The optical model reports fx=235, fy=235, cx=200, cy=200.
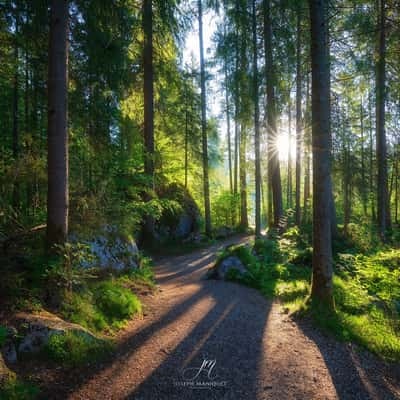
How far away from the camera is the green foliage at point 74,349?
2781 mm

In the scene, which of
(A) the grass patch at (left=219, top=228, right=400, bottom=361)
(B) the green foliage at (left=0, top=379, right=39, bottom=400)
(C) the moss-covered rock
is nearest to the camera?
(B) the green foliage at (left=0, top=379, right=39, bottom=400)

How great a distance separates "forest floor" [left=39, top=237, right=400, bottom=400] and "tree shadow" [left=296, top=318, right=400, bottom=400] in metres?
0.01

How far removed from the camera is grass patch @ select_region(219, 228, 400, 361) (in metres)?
3.78

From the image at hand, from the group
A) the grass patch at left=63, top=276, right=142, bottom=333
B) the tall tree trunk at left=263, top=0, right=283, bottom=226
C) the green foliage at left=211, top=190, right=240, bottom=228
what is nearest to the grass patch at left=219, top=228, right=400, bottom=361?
the tall tree trunk at left=263, top=0, right=283, bottom=226

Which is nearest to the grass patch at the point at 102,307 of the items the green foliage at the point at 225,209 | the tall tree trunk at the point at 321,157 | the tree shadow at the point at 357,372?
the tree shadow at the point at 357,372

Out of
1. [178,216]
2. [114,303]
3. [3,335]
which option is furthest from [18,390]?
[178,216]

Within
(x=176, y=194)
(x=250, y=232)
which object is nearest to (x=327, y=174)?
(x=176, y=194)

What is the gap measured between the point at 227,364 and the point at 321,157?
146 inches

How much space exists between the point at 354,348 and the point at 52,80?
20.9 feet

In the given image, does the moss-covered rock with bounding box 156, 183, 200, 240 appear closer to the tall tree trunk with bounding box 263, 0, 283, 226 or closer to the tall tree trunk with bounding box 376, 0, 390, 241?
the tall tree trunk with bounding box 263, 0, 283, 226

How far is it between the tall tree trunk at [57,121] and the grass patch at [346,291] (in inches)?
181

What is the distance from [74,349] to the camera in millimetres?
2887

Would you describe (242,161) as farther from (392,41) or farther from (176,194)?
(392,41)

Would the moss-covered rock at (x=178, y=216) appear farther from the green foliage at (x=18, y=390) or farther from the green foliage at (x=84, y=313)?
the green foliage at (x=18, y=390)
